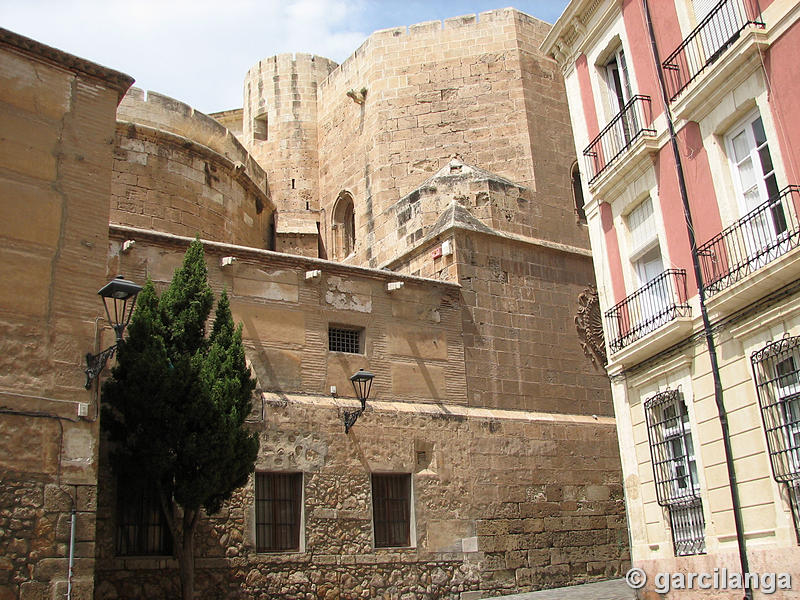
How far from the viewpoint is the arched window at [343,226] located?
17812 millimetres

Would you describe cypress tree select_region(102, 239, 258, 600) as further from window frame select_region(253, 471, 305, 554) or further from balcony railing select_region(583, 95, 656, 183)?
balcony railing select_region(583, 95, 656, 183)

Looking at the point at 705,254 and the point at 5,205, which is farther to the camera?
the point at 705,254

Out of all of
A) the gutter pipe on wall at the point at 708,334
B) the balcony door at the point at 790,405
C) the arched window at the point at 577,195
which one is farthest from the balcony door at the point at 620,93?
the arched window at the point at 577,195

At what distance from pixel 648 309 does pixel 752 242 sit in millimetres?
1825

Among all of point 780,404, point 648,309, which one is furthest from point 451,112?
point 780,404

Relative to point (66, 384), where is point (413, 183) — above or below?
above

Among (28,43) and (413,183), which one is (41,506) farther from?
(413,183)

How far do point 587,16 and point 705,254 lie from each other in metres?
4.07

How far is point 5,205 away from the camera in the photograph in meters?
7.67

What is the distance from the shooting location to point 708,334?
26.7 feet

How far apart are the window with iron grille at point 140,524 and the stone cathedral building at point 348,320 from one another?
0.10 feet

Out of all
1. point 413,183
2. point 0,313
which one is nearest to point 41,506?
point 0,313

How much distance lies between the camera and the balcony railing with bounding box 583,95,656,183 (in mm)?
9406

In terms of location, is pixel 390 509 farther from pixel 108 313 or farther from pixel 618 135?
pixel 618 135
